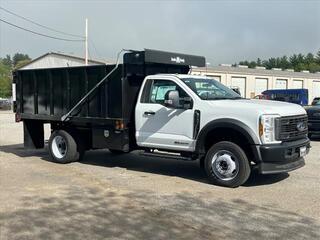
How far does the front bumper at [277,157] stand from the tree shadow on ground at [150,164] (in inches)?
21.7

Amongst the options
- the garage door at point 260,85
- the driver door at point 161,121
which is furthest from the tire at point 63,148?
the garage door at point 260,85

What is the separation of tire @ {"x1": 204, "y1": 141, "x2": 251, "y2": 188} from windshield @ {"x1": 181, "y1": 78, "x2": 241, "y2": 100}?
115 centimetres

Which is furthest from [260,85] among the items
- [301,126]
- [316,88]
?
[301,126]

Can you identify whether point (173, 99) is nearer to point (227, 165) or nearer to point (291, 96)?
point (227, 165)

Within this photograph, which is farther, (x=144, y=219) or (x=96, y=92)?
(x=96, y=92)

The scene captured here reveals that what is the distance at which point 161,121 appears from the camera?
10289 millimetres

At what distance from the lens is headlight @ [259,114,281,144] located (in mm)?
8844

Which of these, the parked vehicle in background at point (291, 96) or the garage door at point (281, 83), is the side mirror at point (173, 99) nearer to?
the parked vehicle in background at point (291, 96)

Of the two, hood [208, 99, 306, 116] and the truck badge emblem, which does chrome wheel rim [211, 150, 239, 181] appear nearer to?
hood [208, 99, 306, 116]

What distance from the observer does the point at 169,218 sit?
22.6 feet

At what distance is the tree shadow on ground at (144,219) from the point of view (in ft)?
20.2

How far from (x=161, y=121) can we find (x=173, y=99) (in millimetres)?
657

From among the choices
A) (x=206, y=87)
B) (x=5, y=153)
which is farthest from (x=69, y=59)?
(x=206, y=87)

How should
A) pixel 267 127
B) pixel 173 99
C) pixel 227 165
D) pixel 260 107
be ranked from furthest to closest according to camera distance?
1. pixel 173 99
2. pixel 227 165
3. pixel 260 107
4. pixel 267 127
